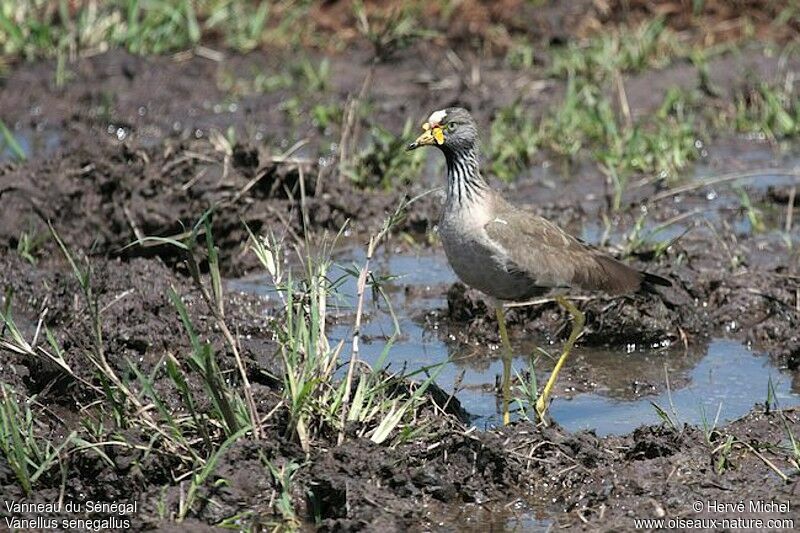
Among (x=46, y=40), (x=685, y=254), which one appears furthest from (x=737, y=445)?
(x=46, y=40)

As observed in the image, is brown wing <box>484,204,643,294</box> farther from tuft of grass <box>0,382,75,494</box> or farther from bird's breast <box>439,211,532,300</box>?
tuft of grass <box>0,382,75,494</box>

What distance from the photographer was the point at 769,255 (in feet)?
29.6

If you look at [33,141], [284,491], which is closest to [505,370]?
[284,491]

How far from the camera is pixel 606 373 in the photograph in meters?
7.58

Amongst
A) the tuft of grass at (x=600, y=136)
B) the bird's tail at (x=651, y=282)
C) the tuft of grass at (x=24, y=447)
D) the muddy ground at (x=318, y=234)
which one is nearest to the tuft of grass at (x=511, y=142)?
the tuft of grass at (x=600, y=136)

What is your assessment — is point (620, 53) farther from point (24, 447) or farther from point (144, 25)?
point (24, 447)

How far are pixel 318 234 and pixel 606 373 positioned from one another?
2.50 metres

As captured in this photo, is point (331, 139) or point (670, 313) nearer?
point (670, 313)

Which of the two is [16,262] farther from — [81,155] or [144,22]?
[144,22]

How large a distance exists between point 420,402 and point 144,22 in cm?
744

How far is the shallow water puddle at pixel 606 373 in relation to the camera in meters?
6.98

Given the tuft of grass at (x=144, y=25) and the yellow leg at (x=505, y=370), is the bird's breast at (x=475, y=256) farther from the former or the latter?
the tuft of grass at (x=144, y=25)

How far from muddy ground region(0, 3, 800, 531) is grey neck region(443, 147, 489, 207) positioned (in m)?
0.84

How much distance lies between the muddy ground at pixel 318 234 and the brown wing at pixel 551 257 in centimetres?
60
